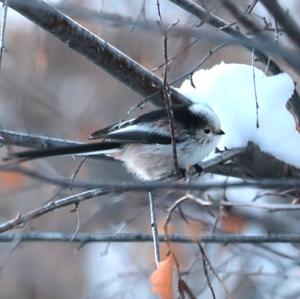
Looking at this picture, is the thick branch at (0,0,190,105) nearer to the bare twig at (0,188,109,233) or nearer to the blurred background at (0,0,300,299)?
the bare twig at (0,188,109,233)

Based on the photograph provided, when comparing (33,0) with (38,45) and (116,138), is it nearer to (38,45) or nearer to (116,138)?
(38,45)

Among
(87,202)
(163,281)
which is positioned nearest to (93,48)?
(163,281)

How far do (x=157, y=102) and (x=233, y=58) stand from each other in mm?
2921

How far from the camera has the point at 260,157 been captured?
281cm

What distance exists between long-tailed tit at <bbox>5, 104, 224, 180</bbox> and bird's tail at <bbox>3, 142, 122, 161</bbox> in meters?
0.04

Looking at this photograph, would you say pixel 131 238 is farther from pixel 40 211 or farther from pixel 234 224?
pixel 234 224

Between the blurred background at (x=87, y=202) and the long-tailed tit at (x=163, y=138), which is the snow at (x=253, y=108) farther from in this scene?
A: the blurred background at (x=87, y=202)

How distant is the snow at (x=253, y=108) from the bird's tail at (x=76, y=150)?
413mm

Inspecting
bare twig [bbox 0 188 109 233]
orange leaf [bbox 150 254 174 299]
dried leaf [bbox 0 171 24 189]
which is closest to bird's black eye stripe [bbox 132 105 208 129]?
bare twig [bbox 0 188 109 233]

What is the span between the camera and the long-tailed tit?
298 centimetres

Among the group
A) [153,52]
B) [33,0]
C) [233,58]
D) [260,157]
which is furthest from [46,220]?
[33,0]

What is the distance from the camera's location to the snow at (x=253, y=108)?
111 inches

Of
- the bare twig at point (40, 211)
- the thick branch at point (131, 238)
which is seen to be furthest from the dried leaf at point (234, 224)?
the bare twig at point (40, 211)

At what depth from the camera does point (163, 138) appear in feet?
9.92
